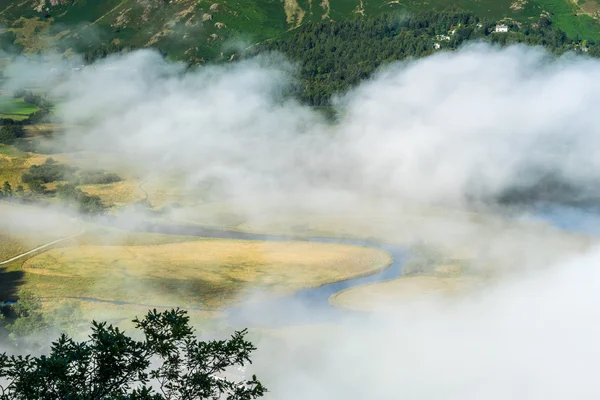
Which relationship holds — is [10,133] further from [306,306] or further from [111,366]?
[111,366]

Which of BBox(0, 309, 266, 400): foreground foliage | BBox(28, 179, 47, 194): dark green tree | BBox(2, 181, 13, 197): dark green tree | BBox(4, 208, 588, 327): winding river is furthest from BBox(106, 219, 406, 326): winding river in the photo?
BBox(2, 181, 13, 197): dark green tree

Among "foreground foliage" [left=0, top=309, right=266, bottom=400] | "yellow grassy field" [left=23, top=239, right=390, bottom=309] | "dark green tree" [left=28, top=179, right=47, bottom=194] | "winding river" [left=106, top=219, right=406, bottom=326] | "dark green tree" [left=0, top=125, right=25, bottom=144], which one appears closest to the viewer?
"foreground foliage" [left=0, top=309, right=266, bottom=400]

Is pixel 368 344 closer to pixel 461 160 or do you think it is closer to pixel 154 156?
pixel 461 160

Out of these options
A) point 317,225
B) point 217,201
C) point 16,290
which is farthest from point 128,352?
point 217,201

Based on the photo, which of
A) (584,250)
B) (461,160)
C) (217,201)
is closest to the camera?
(584,250)

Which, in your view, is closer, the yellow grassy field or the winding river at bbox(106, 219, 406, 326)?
the winding river at bbox(106, 219, 406, 326)

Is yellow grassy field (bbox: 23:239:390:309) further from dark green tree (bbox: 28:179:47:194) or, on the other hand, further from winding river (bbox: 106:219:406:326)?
dark green tree (bbox: 28:179:47:194)

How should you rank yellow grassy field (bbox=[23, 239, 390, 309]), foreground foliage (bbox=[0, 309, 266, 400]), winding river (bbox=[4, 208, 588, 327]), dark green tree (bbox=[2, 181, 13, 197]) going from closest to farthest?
foreground foliage (bbox=[0, 309, 266, 400]) < winding river (bbox=[4, 208, 588, 327]) < yellow grassy field (bbox=[23, 239, 390, 309]) < dark green tree (bbox=[2, 181, 13, 197])

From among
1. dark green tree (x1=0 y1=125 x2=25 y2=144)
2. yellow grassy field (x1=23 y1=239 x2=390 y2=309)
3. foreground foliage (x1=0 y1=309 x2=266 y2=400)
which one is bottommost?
dark green tree (x1=0 y1=125 x2=25 y2=144)

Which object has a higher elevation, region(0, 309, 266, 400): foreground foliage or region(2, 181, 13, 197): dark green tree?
region(0, 309, 266, 400): foreground foliage
